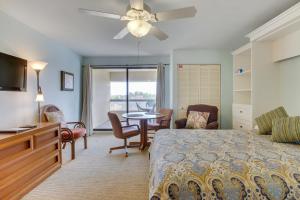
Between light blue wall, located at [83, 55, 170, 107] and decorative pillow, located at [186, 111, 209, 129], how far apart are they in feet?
5.46

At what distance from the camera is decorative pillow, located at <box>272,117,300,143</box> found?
2.24 metres

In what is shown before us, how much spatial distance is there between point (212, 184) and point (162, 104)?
15.8 ft

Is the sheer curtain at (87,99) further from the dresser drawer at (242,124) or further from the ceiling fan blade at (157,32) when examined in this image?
the dresser drawer at (242,124)

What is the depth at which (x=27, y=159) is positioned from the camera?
2.66 m

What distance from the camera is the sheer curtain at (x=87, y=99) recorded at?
6262 mm

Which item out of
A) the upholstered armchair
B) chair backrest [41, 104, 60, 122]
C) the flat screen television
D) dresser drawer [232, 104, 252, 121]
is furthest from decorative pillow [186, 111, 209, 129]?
the flat screen television

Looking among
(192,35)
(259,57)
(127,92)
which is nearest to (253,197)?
(259,57)

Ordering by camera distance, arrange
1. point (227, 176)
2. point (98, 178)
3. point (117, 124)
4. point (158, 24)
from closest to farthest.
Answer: point (227, 176) → point (98, 178) → point (158, 24) → point (117, 124)

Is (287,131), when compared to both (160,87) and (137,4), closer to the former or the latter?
(137,4)

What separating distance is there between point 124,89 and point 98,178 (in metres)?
3.93

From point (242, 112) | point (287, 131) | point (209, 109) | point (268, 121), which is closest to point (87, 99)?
point (209, 109)

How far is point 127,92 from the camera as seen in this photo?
21.8 ft

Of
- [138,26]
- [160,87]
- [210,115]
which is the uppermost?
[138,26]

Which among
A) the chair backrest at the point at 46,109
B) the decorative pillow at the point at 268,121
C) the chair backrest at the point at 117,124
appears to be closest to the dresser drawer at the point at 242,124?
the decorative pillow at the point at 268,121
